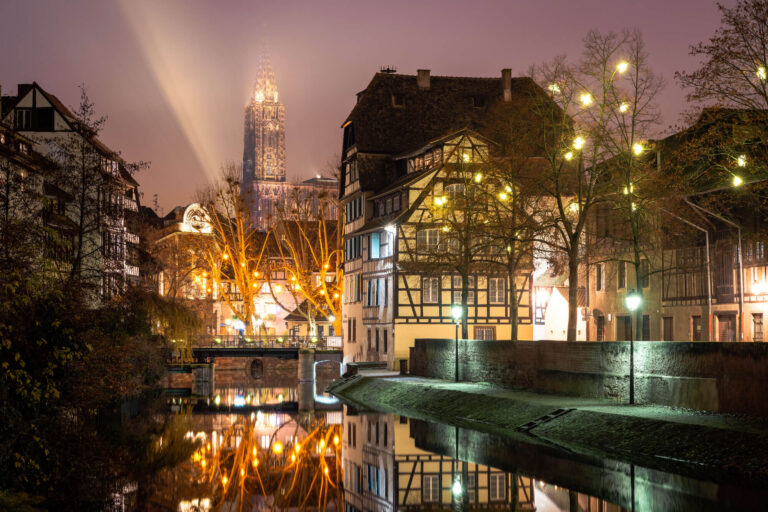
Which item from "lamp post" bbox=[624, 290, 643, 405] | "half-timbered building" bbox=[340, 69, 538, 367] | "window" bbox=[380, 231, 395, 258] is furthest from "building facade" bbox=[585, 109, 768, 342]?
"window" bbox=[380, 231, 395, 258]

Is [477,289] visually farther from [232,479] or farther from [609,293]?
[232,479]

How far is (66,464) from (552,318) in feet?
156

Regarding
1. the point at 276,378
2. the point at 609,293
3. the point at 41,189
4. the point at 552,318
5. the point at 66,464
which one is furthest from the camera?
the point at 276,378

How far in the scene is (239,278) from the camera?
79.1 meters

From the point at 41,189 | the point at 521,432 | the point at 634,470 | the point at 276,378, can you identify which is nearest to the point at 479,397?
the point at 521,432

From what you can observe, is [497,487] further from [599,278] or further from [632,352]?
[599,278]

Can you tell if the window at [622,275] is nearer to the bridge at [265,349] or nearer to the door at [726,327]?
the door at [726,327]

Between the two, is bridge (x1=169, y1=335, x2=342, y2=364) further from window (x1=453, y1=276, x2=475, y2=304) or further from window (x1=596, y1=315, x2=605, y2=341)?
window (x1=596, y1=315, x2=605, y2=341)

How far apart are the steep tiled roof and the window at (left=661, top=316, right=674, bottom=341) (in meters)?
20.2

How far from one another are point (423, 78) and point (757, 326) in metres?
33.0

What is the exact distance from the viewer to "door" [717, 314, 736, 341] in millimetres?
50094

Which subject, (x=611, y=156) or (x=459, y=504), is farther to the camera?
(x=611, y=156)

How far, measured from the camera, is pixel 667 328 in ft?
183

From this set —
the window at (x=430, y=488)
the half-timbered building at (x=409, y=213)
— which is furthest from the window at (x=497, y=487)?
the half-timbered building at (x=409, y=213)
